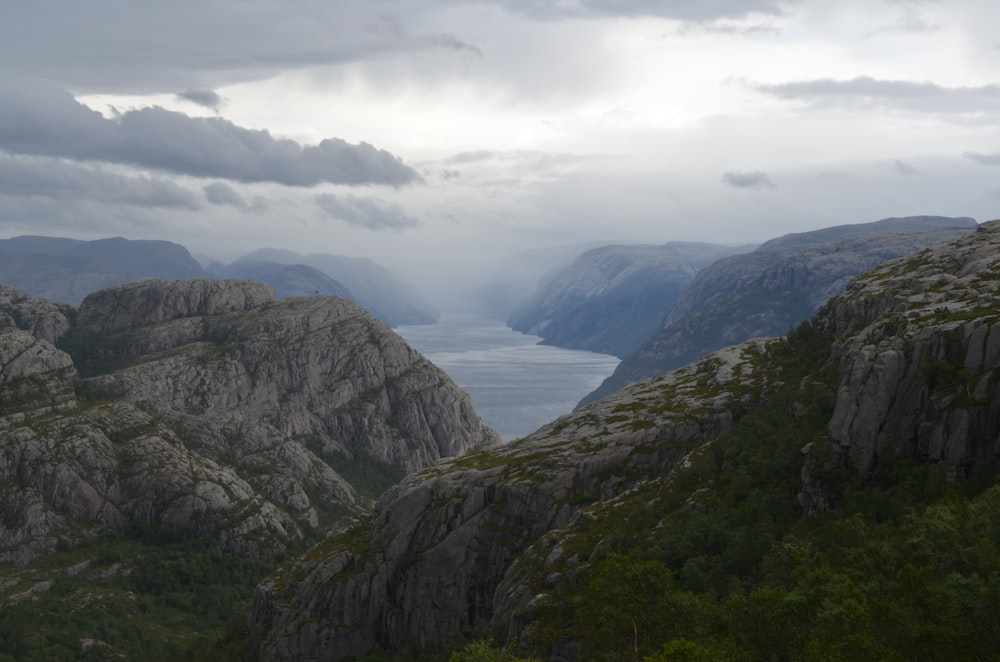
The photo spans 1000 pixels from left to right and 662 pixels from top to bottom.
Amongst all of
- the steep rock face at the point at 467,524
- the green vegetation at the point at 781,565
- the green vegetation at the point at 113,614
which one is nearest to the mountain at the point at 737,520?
the green vegetation at the point at 781,565

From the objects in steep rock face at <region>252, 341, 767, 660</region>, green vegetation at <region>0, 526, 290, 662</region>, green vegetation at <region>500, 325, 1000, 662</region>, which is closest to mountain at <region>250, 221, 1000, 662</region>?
green vegetation at <region>500, 325, 1000, 662</region>

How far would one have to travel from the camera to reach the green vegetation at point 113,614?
158 m

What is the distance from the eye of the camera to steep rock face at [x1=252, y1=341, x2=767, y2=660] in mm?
109500

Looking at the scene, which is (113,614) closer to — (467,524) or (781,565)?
(467,524)

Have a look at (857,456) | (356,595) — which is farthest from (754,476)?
(356,595)

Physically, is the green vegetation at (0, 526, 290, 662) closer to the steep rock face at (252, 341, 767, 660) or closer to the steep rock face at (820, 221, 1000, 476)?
the steep rock face at (252, 341, 767, 660)

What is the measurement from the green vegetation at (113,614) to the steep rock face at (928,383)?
10202 cm

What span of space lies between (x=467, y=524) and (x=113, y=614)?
104657mm

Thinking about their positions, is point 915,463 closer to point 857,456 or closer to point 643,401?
point 857,456

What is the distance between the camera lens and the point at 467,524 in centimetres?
11294

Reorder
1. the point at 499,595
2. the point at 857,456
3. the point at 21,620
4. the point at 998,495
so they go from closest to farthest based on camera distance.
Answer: the point at 998,495 → the point at 857,456 → the point at 499,595 → the point at 21,620

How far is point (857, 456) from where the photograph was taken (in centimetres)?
7200

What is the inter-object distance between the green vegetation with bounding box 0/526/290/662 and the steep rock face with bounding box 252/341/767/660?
23.7 meters

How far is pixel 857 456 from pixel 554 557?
3218 centimetres
